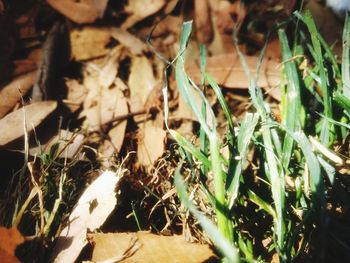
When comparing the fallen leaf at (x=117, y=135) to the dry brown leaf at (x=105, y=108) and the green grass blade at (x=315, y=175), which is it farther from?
the green grass blade at (x=315, y=175)

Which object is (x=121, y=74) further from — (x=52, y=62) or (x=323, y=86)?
(x=323, y=86)

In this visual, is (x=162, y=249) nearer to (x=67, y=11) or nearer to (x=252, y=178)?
(x=252, y=178)

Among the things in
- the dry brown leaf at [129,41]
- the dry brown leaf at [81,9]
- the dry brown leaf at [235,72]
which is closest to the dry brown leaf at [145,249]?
the dry brown leaf at [235,72]

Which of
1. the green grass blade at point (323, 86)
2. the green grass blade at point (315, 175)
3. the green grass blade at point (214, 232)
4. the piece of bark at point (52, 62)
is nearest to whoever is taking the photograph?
the green grass blade at point (214, 232)

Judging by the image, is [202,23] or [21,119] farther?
[202,23]

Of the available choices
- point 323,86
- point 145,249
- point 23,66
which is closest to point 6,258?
point 145,249

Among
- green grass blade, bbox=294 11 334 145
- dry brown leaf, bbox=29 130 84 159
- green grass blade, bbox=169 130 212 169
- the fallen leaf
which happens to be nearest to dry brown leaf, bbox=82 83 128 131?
the fallen leaf
